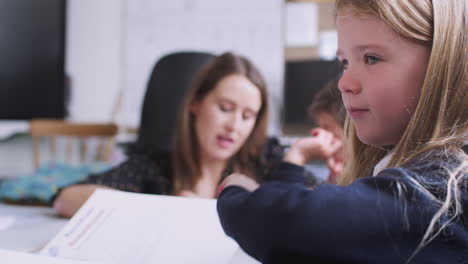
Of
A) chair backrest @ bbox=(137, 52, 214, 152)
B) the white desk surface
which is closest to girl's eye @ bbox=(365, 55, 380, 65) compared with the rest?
the white desk surface

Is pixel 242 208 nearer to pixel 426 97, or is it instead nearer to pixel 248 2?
pixel 426 97

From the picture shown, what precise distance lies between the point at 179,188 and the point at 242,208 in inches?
33.4

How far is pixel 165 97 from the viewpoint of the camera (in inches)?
54.9

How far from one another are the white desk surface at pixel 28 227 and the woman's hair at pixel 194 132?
351 mm

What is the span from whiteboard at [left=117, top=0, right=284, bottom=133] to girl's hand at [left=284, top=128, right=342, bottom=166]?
1674 mm

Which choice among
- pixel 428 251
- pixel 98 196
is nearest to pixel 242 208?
pixel 428 251

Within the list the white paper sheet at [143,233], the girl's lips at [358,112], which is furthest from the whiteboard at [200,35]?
the girl's lips at [358,112]

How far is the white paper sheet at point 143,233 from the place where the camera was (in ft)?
1.53

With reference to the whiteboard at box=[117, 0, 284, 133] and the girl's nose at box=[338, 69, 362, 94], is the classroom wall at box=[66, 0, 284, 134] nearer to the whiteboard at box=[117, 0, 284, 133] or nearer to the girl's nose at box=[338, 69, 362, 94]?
the whiteboard at box=[117, 0, 284, 133]

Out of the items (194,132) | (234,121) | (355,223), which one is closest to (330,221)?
(355,223)

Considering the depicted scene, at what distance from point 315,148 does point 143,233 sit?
1.01 ft

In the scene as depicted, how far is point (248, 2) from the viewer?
8.14 ft

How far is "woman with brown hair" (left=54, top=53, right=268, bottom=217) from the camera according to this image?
1137 millimetres

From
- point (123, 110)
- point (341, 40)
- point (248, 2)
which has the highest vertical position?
point (248, 2)
